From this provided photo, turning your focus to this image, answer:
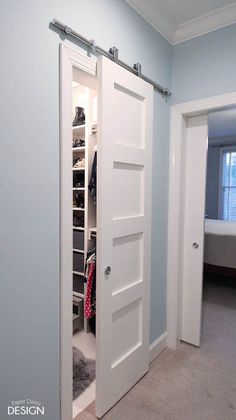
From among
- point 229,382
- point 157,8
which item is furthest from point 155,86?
point 229,382

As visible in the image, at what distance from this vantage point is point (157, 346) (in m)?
2.22

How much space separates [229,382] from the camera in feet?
6.33

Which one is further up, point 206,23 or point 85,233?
point 206,23

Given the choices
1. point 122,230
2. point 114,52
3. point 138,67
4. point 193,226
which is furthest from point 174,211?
point 114,52

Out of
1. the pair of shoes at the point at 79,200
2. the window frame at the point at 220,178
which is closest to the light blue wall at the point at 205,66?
the pair of shoes at the point at 79,200

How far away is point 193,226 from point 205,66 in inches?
50.7

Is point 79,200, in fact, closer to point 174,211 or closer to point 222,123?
point 174,211

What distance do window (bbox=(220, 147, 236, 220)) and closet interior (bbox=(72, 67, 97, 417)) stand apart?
456cm

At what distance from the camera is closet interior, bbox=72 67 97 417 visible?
2.11 m

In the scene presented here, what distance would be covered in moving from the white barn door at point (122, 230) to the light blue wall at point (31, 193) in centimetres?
27

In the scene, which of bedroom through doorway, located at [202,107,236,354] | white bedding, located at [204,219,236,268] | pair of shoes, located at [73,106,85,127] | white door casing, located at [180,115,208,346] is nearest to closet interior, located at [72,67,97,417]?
pair of shoes, located at [73,106,85,127]

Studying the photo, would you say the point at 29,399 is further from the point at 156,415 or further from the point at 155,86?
the point at 155,86

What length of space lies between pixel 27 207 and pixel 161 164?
129 centimetres

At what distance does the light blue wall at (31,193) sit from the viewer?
1.12 metres
